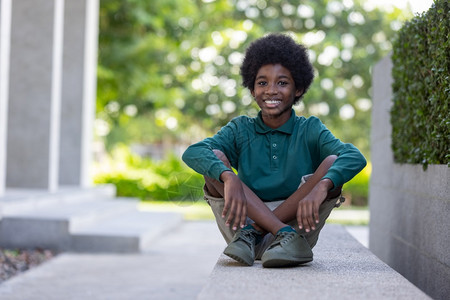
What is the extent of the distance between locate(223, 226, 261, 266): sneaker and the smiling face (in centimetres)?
66

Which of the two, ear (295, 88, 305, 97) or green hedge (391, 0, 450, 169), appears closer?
green hedge (391, 0, 450, 169)

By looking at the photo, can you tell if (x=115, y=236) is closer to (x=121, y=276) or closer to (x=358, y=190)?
(x=121, y=276)

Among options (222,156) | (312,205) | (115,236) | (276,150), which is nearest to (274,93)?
(276,150)

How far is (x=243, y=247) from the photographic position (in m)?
3.10

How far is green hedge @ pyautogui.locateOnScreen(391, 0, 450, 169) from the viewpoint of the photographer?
3584mm

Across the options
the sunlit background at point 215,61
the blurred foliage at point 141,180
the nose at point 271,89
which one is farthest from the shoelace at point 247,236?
the blurred foliage at point 141,180

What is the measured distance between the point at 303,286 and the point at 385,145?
11.3ft

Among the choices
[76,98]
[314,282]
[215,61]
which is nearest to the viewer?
[314,282]

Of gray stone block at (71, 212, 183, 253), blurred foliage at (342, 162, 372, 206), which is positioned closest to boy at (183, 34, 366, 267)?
gray stone block at (71, 212, 183, 253)

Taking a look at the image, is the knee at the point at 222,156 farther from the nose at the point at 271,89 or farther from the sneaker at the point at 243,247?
the nose at the point at 271,89

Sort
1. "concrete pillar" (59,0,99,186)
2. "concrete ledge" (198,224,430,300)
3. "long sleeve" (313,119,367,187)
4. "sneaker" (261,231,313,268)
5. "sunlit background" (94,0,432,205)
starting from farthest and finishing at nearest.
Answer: "sunlit background" (94,0,432,205)
"concrete pillar" (59,0,99,186)
"long sleeve" (313,119,367,187)
"sneaker" (261,231,313,268)
"concrete ledge" (198,224,430,300)

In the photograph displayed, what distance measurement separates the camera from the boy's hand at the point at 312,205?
9.96 ft

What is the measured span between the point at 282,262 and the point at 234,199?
367mm

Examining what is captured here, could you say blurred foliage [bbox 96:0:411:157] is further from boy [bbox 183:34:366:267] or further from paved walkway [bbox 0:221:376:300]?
boy [bbox 183:34:366:267]
